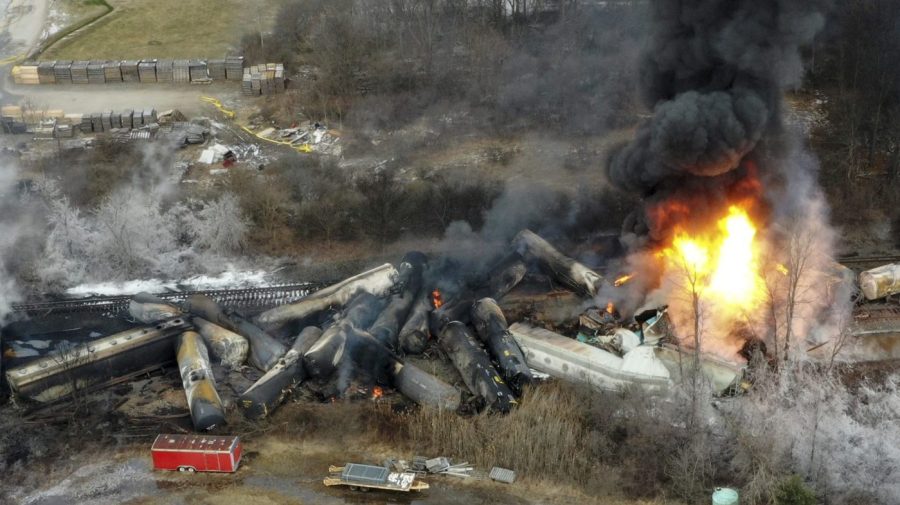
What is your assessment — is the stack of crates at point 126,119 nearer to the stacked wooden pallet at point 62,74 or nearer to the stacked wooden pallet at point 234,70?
the stacked wooden pallet at point 234,70

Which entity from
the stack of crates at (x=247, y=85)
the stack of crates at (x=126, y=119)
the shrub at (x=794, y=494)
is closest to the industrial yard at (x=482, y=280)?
the stack of crates at (x=126, y=119)

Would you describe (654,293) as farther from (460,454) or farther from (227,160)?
(227,160)

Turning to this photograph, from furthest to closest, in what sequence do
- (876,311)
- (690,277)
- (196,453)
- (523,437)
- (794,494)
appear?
1. (876,311)
2. (690,277)
3. (523,437)
4. (196,453)
5. (794,494)

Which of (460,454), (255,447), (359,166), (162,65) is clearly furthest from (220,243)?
(162,65)

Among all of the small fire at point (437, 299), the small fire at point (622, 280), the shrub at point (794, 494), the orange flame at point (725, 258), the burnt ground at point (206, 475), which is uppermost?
the orange flame at point (725, 258)

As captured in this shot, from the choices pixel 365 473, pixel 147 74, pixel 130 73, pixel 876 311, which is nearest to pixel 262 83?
pixel 147 74

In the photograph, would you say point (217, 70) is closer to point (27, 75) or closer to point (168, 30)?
point (168, 30)

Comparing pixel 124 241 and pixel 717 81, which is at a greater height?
pixel 717 81
